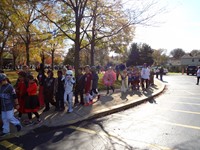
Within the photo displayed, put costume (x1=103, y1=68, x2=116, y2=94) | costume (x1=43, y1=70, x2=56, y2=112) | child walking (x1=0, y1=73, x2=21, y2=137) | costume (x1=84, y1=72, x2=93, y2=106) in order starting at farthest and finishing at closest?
costume (x1=103, y1=68, x2=116, y2=94)
costume (x1=84, y1=72, x2=93, y2=106)
costume (x1=43, y1=70, x2=56, y2=112)
child walking (x1=0, y1=73, x2=21, y2=137)

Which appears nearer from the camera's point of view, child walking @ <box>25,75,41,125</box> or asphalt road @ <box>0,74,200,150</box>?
asphalt road @ <box>0,74,200,150</box>

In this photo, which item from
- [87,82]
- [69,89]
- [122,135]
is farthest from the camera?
[87,82]

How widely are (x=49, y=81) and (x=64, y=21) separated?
700cm

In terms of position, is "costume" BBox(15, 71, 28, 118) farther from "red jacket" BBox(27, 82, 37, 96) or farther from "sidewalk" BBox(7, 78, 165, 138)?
"sidewalk" BBox(7, 78, 165, 138)

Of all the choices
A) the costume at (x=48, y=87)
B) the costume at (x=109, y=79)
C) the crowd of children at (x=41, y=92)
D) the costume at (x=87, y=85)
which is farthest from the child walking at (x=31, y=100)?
the costume at (x=109, y=79)

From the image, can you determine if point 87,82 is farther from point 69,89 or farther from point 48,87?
point 48,87

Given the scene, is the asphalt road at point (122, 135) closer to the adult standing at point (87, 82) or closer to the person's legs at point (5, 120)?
the person's legs at point (5, 120)

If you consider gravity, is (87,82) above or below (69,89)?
above

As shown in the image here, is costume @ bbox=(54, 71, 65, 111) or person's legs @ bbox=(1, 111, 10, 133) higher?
costume @ bbox=(54, 71, 65, 111)

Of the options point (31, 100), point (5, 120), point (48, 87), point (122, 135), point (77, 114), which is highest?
point (48, 87)

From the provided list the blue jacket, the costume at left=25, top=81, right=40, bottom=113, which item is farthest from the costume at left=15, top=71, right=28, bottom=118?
the blue jacket

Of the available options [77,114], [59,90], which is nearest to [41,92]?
[59,90]

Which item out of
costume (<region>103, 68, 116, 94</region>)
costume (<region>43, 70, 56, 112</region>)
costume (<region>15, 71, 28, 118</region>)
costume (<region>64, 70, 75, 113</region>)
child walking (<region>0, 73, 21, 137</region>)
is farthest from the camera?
costume (<region>103, 68, 116, 94</region>)

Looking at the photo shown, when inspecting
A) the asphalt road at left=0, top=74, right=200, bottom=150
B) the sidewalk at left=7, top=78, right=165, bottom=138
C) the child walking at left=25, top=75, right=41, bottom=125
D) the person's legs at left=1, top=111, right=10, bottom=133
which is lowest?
the asphalt road at left=0, top=74, right=200, bottom=150
